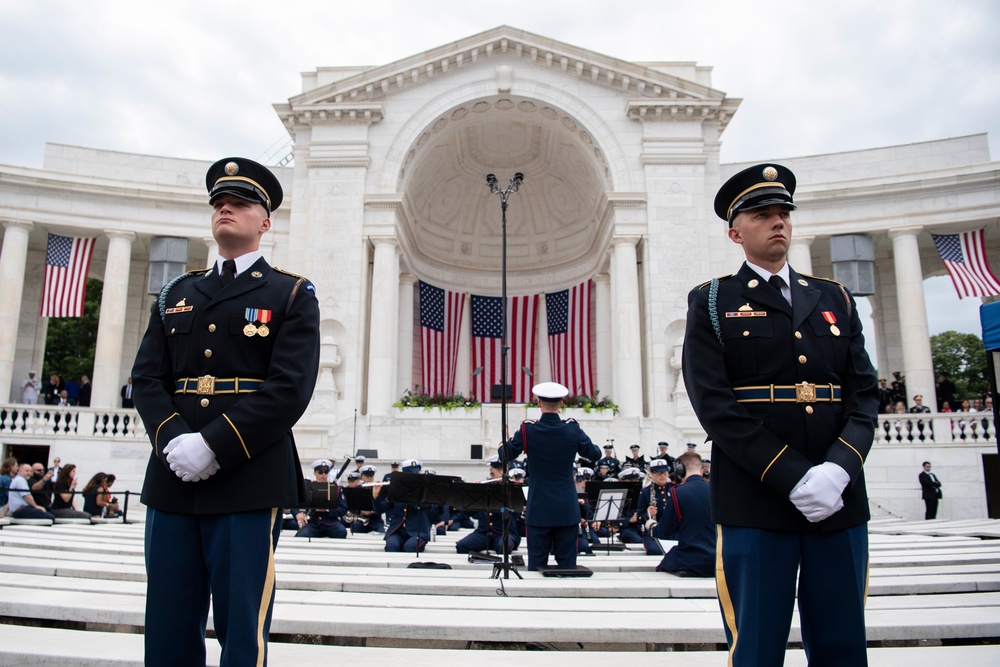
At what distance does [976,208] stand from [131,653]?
29550 mm

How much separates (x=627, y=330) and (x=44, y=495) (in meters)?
18.0

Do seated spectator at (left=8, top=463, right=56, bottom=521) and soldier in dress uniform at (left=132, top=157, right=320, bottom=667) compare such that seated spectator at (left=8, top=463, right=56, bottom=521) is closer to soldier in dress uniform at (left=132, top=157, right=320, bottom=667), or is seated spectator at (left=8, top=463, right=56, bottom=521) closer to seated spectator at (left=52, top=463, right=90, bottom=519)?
seated spectator at (left=52, top=463, right=90, bottom=519)

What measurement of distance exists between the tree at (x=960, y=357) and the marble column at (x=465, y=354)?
144 feet

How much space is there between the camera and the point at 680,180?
85.5 feet

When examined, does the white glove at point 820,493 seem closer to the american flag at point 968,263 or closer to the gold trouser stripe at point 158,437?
the gold trouser stripe at point 158,437

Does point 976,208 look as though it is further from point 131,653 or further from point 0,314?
point 0,314

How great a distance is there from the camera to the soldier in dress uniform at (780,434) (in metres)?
3.05

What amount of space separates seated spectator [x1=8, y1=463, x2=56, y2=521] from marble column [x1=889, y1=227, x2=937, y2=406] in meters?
26.0

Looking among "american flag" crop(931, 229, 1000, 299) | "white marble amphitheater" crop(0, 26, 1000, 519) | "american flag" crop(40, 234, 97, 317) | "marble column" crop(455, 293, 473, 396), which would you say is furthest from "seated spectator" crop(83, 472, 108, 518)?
"american flag" crop(931, 229, 1000, 299)

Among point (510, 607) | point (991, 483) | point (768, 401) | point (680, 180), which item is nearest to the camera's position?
point (768, 401)

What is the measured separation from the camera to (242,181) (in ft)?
12.3

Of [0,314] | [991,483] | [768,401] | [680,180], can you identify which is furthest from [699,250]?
[0,314]

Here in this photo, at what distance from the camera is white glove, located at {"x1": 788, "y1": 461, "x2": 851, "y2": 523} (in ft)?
9.78

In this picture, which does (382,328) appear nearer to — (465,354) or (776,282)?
(465,354)
